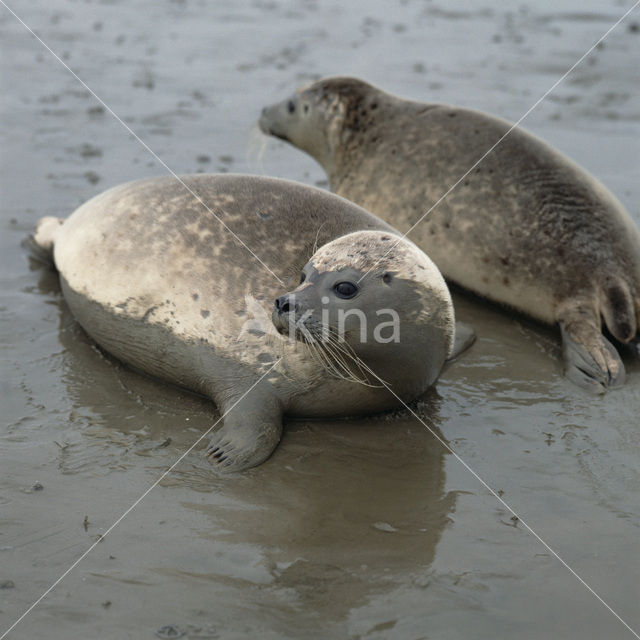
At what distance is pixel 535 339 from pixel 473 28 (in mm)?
7872

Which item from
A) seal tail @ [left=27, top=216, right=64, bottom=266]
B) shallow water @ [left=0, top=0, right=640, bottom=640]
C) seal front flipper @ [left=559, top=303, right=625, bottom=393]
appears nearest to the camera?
shallow water @ [left=0, top=0, right=640, bottom=640]

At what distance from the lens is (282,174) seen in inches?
274

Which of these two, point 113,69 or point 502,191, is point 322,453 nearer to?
point 502,191

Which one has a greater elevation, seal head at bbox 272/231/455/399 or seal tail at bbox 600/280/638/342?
seal head at bbox 272/231/455/399

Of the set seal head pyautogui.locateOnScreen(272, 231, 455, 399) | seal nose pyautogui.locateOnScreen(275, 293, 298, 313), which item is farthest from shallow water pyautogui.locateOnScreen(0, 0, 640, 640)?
seal nose pyautogui.locateOnScreen(275, 293, 298, 313)

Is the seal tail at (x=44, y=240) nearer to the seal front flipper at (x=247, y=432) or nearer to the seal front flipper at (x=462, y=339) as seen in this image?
the seal front flipper at (x=247, y=432)

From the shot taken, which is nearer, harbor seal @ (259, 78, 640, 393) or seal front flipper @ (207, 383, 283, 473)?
seal front flipper @ (207, 383, 283, 473)

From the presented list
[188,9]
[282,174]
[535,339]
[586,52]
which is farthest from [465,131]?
[188,9]

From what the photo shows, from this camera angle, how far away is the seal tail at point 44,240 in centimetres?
519

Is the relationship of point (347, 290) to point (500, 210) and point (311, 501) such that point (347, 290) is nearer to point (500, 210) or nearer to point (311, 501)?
point (311, 501)

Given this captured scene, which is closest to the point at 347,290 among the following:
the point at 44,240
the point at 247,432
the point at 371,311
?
the point at 371,311

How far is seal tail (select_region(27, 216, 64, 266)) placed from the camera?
204 inches

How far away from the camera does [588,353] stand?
4.47 meters

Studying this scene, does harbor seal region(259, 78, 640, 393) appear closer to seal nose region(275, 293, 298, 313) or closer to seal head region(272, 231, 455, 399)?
seal head region(272, 231, 455, 399)
